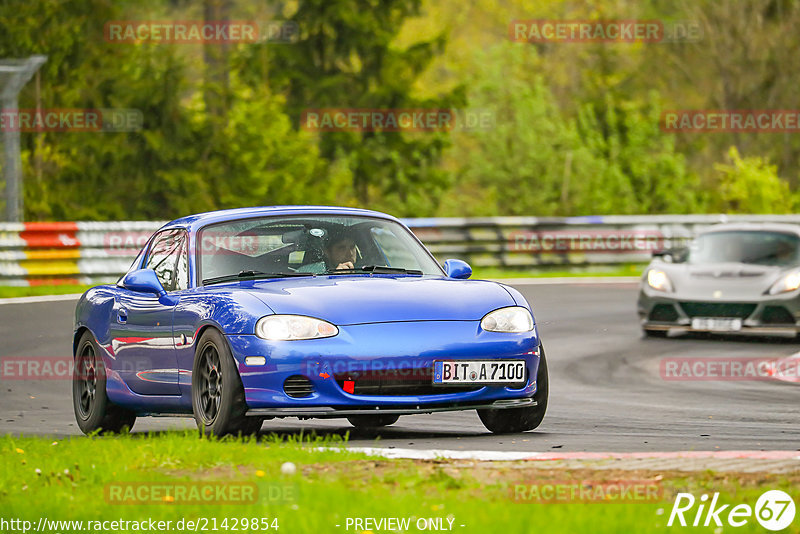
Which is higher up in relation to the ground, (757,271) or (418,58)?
(418,58)

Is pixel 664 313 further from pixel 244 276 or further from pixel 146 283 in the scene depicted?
pixel 146 283

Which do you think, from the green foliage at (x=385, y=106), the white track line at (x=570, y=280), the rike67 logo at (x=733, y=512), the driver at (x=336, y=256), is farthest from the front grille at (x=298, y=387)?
the green foliage at (x=385, y=106)

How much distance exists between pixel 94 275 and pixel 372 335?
46.6 ft

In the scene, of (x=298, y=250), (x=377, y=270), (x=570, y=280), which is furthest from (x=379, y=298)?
(x=570, y=280)

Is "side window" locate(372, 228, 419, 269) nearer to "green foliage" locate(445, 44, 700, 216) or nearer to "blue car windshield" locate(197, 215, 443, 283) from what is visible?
"blue car windshield" locate(197, 215, 443, 283)

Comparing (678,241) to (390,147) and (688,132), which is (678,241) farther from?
(688,132)

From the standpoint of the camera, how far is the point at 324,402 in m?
8.54

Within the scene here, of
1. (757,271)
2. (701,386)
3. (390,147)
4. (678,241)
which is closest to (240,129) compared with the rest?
(390,147)

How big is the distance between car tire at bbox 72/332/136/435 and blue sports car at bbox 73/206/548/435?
0.05 feet

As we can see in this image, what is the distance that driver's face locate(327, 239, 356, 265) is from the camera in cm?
976

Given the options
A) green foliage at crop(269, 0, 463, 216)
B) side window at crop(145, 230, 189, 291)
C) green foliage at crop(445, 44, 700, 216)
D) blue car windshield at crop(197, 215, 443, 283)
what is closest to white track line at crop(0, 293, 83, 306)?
side window at crop(145, 230, 189, 291)

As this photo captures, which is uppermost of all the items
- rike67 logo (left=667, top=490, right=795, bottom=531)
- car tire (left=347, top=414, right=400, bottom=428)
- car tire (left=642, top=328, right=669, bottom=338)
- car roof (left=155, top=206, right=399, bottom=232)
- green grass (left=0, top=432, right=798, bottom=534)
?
car roof (left=155, top=206, right=399, bottom=232)

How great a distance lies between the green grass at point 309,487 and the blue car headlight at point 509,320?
1.32 metres

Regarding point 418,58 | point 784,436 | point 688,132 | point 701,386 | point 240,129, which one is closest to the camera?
point 784,436
